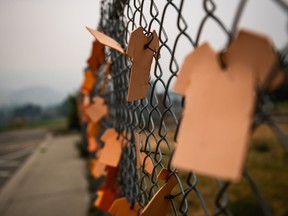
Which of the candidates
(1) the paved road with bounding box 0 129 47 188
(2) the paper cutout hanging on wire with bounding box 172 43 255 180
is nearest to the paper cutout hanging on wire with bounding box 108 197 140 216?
(2) the paper cutout hanging on wire with bounding box 172 43 255 180

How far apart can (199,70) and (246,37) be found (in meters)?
0.08

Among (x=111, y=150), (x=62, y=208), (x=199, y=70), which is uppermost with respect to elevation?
(x=199, y=70)

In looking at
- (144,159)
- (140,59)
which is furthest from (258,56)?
(144,159)

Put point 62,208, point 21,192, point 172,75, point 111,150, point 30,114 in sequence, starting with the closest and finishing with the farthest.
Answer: point 172,75 < point 111,150 < point 62,208 < point 21,192 < point 30,114

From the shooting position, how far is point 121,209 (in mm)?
940

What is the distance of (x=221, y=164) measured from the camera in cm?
30

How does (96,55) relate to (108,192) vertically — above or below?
above

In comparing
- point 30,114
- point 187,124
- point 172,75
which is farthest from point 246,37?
point 30,114

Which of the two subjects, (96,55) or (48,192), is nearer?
(96,55)

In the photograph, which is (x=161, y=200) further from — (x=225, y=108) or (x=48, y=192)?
(x=48, y=192)

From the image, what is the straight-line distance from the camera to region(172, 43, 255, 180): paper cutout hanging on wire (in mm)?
302

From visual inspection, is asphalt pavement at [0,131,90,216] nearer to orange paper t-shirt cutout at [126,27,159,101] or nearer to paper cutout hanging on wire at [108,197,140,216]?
paper cutout hanging on wire at [108,197,140,216]

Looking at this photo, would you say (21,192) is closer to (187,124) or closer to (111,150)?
(111,150)

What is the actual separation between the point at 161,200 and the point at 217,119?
1.42 feet
